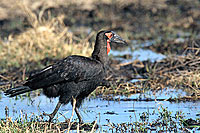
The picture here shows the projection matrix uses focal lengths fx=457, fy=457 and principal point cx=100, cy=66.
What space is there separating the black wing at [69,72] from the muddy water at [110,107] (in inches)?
19.7

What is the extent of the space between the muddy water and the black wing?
0.50m

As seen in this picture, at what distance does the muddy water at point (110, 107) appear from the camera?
23.3 ft

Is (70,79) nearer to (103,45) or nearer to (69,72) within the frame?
(69,72)

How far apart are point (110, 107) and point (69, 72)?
1.42m

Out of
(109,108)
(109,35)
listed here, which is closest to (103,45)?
(109,35)

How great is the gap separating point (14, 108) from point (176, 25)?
32.5 ft

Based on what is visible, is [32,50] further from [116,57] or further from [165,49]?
[165,49]

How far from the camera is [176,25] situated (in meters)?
16.6

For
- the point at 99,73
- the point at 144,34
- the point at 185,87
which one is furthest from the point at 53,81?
the point at 144,34

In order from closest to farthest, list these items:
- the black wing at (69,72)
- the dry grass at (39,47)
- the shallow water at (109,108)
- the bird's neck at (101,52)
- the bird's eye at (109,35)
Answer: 1. the black wing at (69,72)
2. the bird's neck at (101,52)
3. the shallow water at (109,108)
4. the bird's eye at (109,35)
5. the dry grass at (39,47)

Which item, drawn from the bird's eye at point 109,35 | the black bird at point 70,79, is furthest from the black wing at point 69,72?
the bird's eye at point 109,35

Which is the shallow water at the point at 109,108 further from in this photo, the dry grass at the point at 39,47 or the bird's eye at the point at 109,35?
the dry grass at the point at 39,47

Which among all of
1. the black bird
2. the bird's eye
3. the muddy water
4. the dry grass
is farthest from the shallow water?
the dry grass

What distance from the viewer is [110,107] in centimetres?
781
